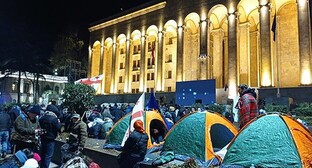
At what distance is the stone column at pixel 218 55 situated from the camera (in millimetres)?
33812

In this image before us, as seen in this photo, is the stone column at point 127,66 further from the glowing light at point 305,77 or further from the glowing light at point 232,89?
the glowing light at point 305,77

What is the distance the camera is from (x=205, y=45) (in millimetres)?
31141

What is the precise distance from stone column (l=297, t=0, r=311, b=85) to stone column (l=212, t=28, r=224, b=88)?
424 inches

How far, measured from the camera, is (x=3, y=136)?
960cm

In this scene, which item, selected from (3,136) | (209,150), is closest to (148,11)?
(3,136)

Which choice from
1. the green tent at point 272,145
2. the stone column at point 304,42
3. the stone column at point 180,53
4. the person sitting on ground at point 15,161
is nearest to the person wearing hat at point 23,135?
the person sitting on ground at point 15,161

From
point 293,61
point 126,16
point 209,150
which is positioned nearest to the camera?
point 209,150

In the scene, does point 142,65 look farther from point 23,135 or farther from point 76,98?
point 23,135

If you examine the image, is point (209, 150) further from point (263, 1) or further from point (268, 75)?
point (263, 1)

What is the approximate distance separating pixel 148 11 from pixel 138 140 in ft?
112

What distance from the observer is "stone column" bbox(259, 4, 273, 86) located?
25.4 m

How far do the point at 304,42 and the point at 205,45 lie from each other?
1041cm

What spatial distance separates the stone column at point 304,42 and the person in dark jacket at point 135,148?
852 inches

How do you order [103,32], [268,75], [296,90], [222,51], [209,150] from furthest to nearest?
[103,32] → [222,51] → [268,75] → [296,90] → [209,150]
